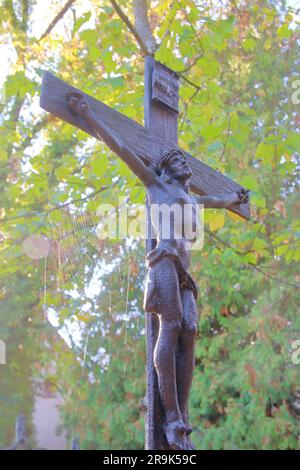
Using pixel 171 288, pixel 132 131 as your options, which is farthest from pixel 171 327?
pixel 132 131

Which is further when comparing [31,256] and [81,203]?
[31,256]

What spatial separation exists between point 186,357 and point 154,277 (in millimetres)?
371

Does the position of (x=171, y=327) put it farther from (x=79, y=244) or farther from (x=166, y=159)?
(x=79, y=244)

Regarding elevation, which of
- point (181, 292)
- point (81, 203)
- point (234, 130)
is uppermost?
point (234, 130)

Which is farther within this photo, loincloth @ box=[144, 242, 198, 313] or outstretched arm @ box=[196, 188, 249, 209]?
outstretched arm @ box=[196, 188, 249, 209]

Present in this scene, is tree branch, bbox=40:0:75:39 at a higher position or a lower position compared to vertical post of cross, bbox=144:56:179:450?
higher

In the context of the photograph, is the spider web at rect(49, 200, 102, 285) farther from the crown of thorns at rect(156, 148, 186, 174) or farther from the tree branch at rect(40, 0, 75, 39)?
the tree branch at rect(40, 0, 75, 39)

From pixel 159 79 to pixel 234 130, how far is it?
2130 mm

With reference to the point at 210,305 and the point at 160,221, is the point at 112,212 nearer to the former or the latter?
the point at 160,221

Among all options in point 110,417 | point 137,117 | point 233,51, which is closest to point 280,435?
point 110,417

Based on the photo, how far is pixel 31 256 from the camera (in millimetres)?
7000

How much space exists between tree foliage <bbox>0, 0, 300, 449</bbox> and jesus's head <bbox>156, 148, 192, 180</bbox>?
1340 millimetres

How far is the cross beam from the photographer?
8.71ft

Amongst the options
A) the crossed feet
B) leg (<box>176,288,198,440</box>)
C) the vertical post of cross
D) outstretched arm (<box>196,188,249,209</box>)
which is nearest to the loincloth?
leg (<box>176,288,198,440</box>)
